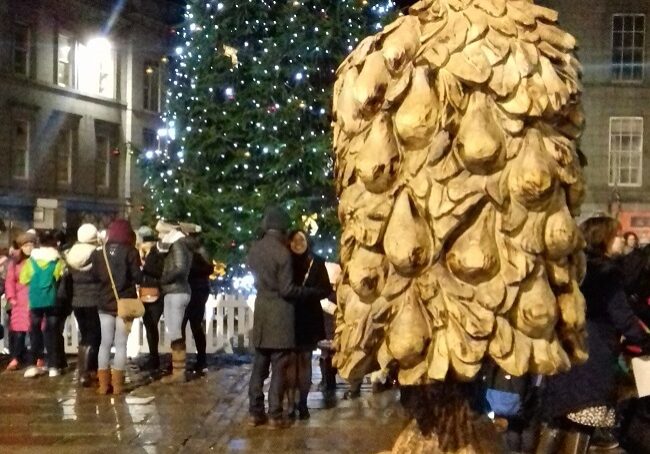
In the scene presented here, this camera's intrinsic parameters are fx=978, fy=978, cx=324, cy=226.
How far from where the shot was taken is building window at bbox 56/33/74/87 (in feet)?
113

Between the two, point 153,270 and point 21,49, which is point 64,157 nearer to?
point 21,49

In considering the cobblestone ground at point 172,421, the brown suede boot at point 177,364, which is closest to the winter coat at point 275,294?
the cobblestone ground at point 172,421

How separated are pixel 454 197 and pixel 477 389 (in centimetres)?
66

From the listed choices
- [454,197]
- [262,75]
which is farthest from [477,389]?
[262,75]

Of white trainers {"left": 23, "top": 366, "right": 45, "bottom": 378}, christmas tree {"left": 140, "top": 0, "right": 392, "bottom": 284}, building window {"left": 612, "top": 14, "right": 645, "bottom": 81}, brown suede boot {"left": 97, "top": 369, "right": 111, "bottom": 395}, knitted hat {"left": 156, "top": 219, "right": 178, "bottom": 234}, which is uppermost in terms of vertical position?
building window {"left": 612, "top": 14, "right": 645, "bottom": 81}

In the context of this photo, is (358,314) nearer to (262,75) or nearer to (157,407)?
(157,407)

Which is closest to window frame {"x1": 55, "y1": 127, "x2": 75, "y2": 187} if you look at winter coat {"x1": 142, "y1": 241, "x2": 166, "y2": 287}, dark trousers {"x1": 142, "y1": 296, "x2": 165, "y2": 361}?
dark trousers {"x1": 142, "y1": 296, "x2": 165, "y2": 361}

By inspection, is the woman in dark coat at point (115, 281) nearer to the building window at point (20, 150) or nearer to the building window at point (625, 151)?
the building window at point (625, 151)

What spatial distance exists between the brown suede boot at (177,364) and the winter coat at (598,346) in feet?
21.2

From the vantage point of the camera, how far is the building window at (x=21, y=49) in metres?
32.4

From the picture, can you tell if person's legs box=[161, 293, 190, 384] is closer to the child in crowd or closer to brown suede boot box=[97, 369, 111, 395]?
brown suede boot box=[97, 369, 111, 395]

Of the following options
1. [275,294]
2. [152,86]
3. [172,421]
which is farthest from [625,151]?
[172,421]

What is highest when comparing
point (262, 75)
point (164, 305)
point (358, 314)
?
point (262, 75)

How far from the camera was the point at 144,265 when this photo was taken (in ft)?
38.2
